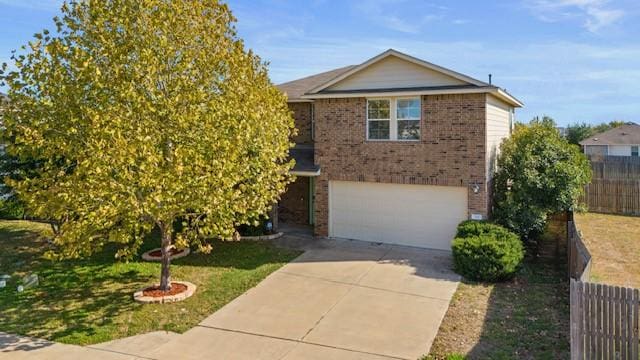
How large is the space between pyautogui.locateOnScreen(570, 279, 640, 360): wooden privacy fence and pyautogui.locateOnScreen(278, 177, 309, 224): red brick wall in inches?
515

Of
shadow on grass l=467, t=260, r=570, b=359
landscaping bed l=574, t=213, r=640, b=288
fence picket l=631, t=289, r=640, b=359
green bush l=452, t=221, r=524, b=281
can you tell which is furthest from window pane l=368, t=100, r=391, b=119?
fence picket l=631, t=289, r=640, b=359

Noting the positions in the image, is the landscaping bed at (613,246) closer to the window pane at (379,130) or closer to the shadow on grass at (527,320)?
the shadow on grass at (527,320)

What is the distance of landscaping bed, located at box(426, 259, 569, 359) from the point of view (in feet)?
26.6

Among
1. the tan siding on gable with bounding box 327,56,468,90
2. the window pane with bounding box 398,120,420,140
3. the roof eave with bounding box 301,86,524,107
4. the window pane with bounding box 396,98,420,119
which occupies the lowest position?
the window pane with bounding box 398,120,420,140

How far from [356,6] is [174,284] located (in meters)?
9.41

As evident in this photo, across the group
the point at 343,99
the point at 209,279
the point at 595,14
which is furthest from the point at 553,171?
the point at 209,279

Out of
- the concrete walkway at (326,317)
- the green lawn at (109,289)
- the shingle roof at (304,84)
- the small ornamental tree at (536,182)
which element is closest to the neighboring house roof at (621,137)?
the shingle roof at (304,84)

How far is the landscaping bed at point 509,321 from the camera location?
810 centimetres

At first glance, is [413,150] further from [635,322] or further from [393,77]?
[635,322]

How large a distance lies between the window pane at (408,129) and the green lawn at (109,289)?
5.32m

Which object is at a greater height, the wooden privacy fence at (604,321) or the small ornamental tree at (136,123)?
the small ornamental tree at (136,123)

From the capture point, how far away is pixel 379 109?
1553cm

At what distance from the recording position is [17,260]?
14234 mm

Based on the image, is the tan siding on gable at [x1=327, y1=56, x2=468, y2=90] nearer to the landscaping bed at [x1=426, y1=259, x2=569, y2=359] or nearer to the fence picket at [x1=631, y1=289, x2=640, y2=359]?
the landscaping bed at [x1=426, y1=259, x2=569, y2=359]
